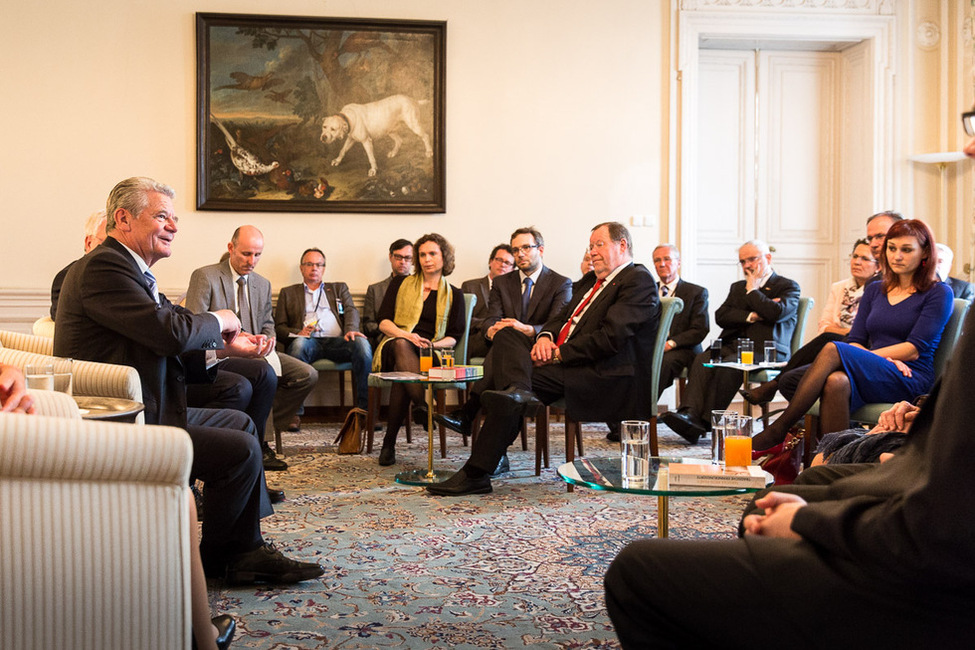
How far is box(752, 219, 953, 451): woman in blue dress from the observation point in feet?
14.1

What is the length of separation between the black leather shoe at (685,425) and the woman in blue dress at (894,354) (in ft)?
4.65

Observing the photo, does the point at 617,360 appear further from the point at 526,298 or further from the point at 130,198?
the point at 130,198

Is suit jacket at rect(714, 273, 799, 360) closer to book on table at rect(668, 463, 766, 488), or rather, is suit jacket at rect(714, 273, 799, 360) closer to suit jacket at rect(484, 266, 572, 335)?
suit jacket at rect(484, 266, 572, 335)

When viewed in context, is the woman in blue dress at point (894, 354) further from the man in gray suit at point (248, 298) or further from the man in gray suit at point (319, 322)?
the man in gray suit at point (319, 322)

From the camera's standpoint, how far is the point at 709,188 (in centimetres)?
826

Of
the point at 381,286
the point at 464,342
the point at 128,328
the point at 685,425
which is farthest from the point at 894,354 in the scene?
the point at 381,286

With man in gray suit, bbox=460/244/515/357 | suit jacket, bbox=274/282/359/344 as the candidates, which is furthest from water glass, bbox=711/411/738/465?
suit jacket, bbox=274/282/359/344

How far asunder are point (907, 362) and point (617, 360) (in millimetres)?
1397

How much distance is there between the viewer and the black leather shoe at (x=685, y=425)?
5.96m

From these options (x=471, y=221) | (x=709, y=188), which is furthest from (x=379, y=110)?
(x=709, y=188)

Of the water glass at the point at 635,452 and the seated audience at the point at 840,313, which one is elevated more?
the seated audience at the point at 840,313

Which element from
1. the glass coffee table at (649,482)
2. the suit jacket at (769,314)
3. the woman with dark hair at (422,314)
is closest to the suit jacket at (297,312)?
the woman with dark hair at (422,314)

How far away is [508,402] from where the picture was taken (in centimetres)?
447

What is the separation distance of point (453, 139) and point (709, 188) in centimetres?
238
